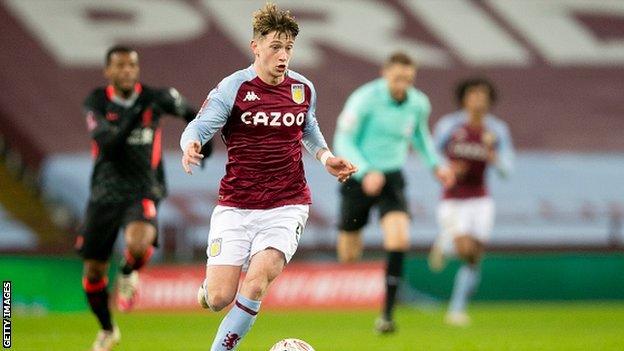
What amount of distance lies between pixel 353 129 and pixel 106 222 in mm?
3284

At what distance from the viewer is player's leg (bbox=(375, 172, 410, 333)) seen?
13.0 meters

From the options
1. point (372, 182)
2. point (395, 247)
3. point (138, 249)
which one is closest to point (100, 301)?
point (138, 249)

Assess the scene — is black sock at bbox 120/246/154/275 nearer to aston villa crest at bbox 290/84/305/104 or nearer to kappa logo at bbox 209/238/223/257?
kappa logo at bbox 209/238/223/257

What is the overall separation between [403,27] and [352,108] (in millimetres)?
12728

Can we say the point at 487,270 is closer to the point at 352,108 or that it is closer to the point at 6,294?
the point at 352,108

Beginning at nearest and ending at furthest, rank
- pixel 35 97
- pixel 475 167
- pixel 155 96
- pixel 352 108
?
1. pixel 155 96
2. pixel 352 108
3. pixel 475 167
4. pixel 35 97

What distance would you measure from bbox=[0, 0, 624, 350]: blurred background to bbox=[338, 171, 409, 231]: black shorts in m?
6.41

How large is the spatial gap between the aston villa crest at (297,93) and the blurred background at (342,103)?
37.6 ft

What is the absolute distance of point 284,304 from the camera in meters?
20.2

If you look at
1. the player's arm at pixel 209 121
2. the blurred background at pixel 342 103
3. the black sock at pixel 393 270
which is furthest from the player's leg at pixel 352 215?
the blurred background at pixel 342 103

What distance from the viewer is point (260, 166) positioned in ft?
28.1

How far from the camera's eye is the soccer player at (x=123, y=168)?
11.1 meters

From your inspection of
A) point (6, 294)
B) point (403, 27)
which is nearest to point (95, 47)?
point (403, 27)

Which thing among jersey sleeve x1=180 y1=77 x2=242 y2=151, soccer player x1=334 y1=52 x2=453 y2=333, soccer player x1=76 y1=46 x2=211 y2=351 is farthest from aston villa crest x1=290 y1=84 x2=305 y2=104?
soccer player x1=334 y1=52 x2=453 y2=333
